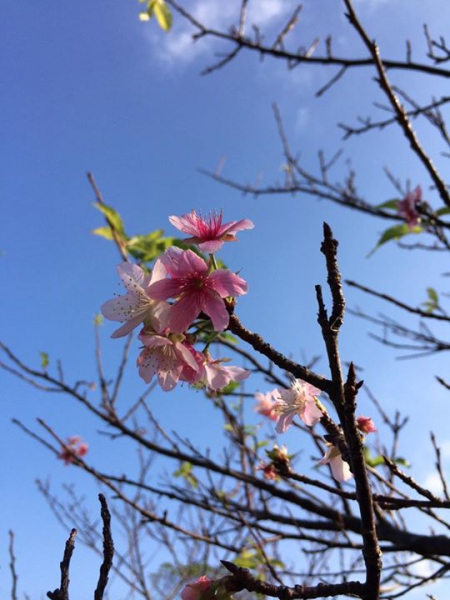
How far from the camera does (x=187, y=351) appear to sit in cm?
91

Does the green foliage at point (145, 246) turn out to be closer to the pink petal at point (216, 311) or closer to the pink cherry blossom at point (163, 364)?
the pink cherry blossom at point (163, 364)

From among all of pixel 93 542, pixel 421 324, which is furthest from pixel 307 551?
pixel 93 542

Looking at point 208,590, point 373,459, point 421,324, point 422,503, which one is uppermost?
point 421,324

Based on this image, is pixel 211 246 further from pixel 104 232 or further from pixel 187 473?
pixel 187 473

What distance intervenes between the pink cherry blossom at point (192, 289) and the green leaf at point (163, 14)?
195 cm

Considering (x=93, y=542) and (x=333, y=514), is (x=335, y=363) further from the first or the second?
(x=93, y=542)

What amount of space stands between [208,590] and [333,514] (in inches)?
52.2

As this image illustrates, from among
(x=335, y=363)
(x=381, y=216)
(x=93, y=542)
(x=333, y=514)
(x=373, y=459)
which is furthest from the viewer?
(x=93, y=542)

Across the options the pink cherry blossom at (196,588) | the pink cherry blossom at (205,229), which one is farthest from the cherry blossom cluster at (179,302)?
the pink cherry blossom at (196,588)

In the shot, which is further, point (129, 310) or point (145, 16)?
point (145, 16)

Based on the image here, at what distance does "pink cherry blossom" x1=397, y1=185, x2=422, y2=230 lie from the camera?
8.69 feet

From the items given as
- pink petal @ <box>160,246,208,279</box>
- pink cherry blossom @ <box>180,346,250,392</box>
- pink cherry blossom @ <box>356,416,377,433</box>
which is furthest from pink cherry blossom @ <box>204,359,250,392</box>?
pink cherry blossom @ <box>356,416,377,433</box>

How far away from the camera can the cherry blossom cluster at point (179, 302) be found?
87 cm

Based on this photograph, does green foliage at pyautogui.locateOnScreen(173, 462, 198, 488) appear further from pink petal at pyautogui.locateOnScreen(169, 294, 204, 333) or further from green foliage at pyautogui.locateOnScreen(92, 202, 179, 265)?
pink petal at pyautogui.locateOnScreen(169, 294, 204, 333)
